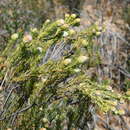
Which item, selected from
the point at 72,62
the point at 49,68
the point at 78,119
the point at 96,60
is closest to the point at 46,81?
the point at 49,68

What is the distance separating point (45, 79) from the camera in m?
1.64

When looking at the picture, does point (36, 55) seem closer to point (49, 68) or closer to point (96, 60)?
point (49, 68)

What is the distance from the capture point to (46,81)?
1.62 metres

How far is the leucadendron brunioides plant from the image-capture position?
1505mm

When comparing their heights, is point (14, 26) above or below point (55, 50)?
below

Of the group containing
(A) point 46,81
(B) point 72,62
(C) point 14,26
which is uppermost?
(B) point 72,62

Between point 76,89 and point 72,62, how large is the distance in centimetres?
18

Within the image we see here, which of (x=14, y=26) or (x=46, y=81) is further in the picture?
(x=14, y=26)

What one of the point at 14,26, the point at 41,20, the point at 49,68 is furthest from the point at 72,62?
the point at 41,20

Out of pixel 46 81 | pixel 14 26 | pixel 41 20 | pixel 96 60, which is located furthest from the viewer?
pixel 41 20

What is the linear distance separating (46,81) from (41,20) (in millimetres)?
3248

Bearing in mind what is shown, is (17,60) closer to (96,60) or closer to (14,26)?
(96,60)

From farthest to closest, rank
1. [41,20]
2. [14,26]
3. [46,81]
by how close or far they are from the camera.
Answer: [41,20], [14,26], [46,81]

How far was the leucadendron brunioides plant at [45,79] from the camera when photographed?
150 centimetres
